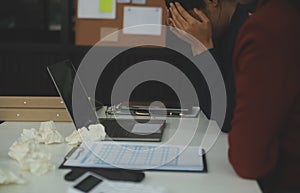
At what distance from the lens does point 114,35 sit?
10.5 feet

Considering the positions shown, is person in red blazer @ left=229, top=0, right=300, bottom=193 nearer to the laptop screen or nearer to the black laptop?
the black laptop

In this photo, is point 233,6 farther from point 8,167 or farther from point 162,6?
point 162,6

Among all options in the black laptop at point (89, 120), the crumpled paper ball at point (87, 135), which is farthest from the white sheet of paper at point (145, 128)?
the crumpled paper ball at point (87, 135)

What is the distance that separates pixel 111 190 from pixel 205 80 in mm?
984

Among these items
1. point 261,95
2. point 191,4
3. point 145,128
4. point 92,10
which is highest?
point 191,4

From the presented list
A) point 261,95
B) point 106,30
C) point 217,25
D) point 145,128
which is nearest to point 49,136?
point 145,128

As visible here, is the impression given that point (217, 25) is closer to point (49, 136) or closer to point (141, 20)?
point (49, 136)

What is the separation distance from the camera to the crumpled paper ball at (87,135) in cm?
135

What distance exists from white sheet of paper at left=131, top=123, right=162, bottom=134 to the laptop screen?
0.14m

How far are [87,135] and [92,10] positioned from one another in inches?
76.9

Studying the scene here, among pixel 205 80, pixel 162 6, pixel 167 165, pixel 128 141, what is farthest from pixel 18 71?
pixel 167 165

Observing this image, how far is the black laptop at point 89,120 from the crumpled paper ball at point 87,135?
3cm

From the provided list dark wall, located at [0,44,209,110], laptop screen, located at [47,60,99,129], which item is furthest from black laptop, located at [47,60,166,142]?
dark wall, located at [0,44,209,110]

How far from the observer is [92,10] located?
10.5ft
